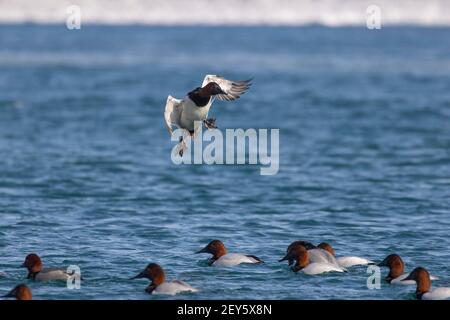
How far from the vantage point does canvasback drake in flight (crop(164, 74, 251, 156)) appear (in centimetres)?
2078

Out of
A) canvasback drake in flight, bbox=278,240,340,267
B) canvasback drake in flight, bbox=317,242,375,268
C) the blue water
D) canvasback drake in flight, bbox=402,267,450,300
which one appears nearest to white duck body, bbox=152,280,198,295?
the blue water

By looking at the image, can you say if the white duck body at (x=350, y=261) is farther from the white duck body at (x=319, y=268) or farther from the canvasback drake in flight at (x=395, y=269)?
the canvasback drake in flight at (x=395, y=269)

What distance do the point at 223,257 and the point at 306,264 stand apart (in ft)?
5.33

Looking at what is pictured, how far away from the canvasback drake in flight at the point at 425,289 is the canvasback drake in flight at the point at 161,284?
3744 millimetres

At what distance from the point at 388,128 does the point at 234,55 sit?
227ft

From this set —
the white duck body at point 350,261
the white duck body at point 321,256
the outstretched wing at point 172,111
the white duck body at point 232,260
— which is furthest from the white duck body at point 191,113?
the white duck body at point 350,261

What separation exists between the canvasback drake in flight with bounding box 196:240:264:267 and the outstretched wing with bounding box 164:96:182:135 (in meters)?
2.51

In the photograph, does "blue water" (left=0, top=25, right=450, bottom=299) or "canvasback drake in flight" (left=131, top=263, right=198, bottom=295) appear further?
"blue water" (left=0, top=25, right=450, bottom=299)

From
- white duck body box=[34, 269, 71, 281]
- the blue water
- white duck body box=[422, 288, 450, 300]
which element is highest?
the blue water

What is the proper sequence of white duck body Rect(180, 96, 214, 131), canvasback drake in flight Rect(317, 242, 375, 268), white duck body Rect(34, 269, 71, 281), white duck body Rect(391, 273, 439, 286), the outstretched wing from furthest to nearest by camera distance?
the outstretched wing → white duck body Rect(180, 96, 214, 131) → canvasback drake in flight Rect(317, 242, 375, 268) → white duck body Rect(34, 269, 71, 281) → white duck body Rect(391, 273, 439, 286)

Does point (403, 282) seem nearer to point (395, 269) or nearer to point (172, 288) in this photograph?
point (395, 269)

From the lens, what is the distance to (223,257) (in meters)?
20.4

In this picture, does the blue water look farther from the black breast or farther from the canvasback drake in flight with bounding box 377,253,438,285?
the black breast

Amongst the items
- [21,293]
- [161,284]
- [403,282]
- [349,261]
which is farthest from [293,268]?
[21,293]
